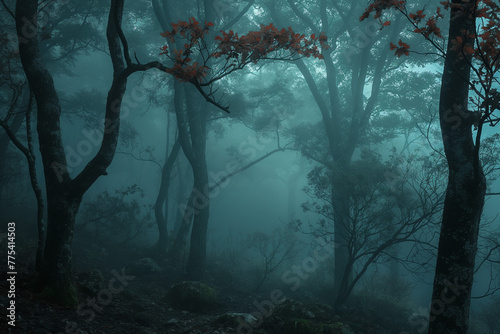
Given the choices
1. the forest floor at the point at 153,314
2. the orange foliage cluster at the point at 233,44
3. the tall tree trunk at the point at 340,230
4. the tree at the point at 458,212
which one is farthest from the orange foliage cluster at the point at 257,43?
the tall tree trunk at the point at 340,230

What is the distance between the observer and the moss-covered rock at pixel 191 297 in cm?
729

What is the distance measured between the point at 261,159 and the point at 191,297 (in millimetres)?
8380

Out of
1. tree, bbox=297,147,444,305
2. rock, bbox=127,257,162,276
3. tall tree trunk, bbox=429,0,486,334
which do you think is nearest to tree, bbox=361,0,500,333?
tall tree trunk, bbox=429,0,486,334

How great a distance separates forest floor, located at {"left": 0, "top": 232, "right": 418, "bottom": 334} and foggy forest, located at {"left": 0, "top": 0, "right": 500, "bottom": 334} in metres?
0.04

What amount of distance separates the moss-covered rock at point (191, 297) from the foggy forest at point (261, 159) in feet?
0.11

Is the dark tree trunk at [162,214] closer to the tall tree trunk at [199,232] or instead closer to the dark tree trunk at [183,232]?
the dark tree trunk at [183,232]

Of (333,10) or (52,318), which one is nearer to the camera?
(52,318)

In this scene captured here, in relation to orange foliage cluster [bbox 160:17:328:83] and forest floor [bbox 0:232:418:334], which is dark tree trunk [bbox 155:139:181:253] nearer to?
forest floor [bbox 0:232:418:334]

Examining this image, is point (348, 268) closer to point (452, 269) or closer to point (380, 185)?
point (380, 185)

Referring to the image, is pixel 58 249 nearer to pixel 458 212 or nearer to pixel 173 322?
pixel 173 322

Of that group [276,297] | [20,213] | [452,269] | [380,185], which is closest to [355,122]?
[380,185]

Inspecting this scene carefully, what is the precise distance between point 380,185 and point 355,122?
154 inches

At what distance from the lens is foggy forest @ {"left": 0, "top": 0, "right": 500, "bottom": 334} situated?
3762mm

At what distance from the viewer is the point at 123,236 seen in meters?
17.6
